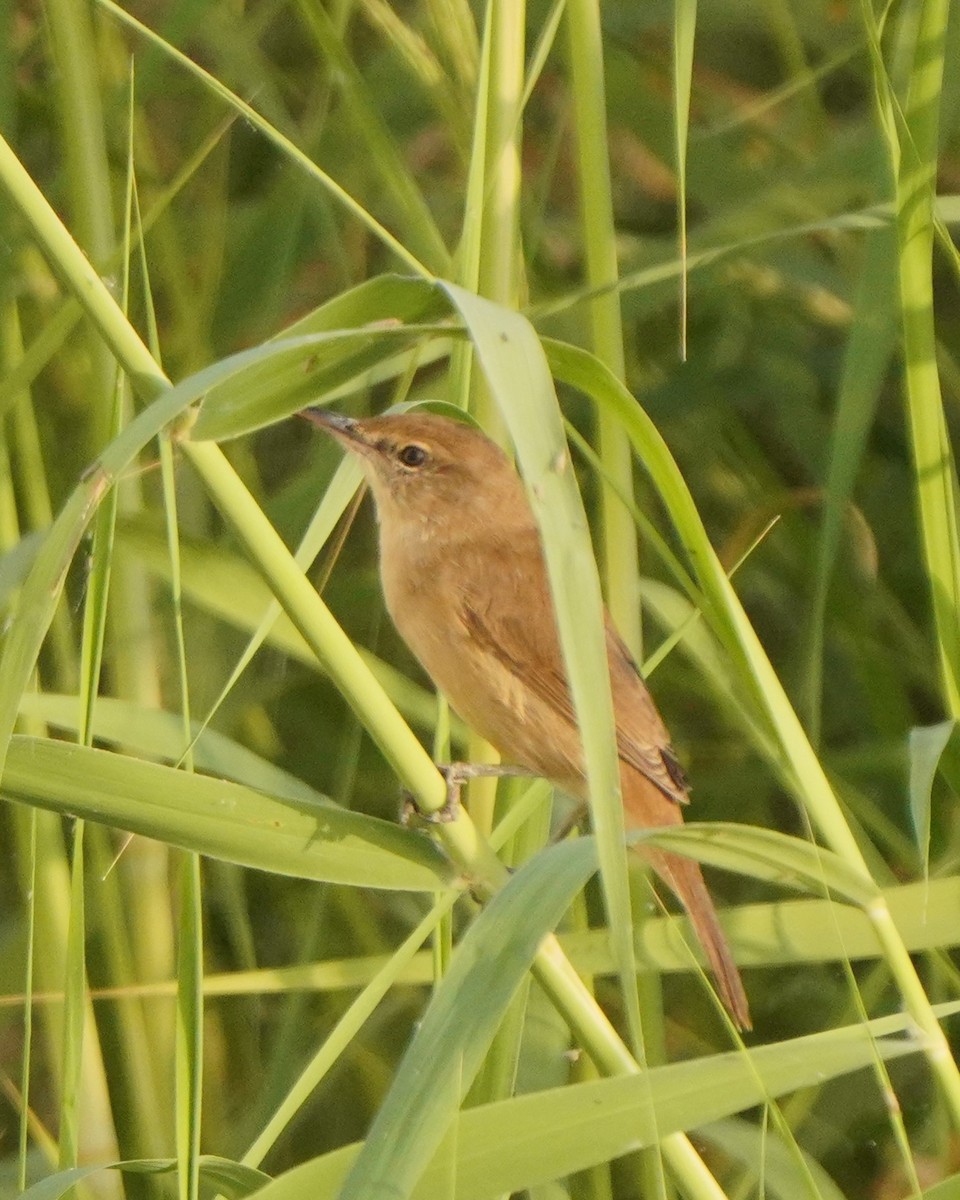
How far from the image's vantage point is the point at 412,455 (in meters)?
2.24

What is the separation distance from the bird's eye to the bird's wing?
7.0 inches

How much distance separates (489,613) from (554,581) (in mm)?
1078

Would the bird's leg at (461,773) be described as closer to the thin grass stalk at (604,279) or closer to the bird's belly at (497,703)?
the bird's belly at (497,703)

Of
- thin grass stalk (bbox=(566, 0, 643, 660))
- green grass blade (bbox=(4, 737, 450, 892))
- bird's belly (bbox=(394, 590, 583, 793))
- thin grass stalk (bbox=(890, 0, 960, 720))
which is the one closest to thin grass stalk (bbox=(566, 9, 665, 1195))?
thin grass stalk (bbox=(566, 0, 643, 660))

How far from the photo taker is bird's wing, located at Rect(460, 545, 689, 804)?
2119 millimetres

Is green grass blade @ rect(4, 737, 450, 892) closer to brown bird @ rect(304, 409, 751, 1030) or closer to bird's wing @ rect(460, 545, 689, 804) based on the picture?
brown bird @ rect(304, 409, 751, 1030)

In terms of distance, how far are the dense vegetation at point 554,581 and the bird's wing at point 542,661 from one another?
14cm

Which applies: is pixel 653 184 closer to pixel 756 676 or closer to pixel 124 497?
pixel 124 497

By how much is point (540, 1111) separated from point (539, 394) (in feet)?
1.76

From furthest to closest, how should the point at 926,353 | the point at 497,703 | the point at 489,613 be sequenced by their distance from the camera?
the point at 489,613 → the point at 497,703 → the point at 926,353

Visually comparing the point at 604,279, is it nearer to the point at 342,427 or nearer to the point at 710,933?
the point at 342,427

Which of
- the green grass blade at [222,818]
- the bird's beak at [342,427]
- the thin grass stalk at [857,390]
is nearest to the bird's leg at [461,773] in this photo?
the green grass blade at [222,818]

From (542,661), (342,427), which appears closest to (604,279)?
(342,427)

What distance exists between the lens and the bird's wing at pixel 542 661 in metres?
2.12
